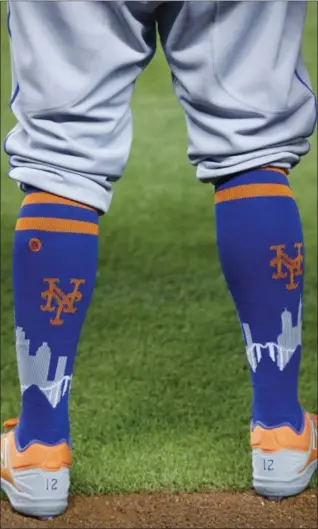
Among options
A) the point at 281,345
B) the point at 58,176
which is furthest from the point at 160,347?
the point at 58,176

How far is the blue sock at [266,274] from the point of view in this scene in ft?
4.27

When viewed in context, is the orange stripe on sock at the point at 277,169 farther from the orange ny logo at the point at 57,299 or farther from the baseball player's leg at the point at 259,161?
the orange ny logo at the point at 57,299

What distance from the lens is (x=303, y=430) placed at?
1.37m

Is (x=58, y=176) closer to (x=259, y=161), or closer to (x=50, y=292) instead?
(x=50, y=292)

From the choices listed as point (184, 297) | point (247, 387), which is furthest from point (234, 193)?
point (184, 297)

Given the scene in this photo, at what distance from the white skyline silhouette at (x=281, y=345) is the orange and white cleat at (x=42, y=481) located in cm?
28

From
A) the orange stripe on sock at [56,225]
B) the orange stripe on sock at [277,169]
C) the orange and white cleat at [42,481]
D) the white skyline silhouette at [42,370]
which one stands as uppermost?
the orange stripe on sock at [277,169]

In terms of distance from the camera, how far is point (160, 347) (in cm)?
192

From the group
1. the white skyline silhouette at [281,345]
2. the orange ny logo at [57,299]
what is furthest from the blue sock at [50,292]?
the white skyline silhouette at [281,345]

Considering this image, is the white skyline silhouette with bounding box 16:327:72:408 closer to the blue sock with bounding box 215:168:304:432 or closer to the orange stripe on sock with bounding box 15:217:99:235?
the orange stripe on sock with bounding box 15:217:99:235

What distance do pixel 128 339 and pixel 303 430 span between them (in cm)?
65

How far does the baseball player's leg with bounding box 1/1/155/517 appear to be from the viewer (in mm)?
1228

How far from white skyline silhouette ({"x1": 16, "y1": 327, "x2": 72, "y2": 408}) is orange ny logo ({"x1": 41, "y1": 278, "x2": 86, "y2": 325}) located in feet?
0.14

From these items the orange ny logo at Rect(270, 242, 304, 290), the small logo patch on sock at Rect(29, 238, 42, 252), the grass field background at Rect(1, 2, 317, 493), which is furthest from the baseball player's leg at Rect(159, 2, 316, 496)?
the small logo patch on sock at Rect(29, 238, 42, 252)
